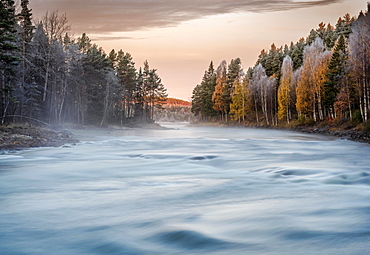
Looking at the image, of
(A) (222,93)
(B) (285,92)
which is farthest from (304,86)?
(A) (222,93)

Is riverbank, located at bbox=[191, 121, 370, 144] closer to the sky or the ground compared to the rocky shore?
closer to the ground

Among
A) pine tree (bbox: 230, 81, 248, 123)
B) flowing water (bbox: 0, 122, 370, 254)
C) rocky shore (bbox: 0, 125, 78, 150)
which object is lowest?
flowing water (bbox: 0, 122, 370, 254)

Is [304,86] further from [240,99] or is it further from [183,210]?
[183,210]

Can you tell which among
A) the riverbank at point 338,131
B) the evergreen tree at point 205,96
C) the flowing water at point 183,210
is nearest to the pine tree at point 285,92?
the riverbank at point 338,131

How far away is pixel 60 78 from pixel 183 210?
31.4 meters

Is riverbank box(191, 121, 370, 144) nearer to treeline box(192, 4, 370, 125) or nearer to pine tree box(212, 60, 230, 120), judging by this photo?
treeline box(192, 4, 370, 125)

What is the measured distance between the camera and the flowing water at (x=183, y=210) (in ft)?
13.8

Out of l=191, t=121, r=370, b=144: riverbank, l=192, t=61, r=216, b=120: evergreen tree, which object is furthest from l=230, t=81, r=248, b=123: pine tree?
l=192, t=61, r=216, b=120: evergreen tree

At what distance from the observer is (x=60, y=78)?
33.9 metres

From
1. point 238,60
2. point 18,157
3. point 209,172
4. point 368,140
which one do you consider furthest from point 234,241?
point 238,60

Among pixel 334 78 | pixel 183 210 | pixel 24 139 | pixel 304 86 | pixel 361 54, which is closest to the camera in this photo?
pixel 183 210

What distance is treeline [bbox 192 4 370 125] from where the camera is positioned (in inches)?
1193

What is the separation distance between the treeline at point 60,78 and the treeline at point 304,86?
601 inches

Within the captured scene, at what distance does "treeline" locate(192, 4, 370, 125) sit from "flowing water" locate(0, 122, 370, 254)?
23043 millimetres
